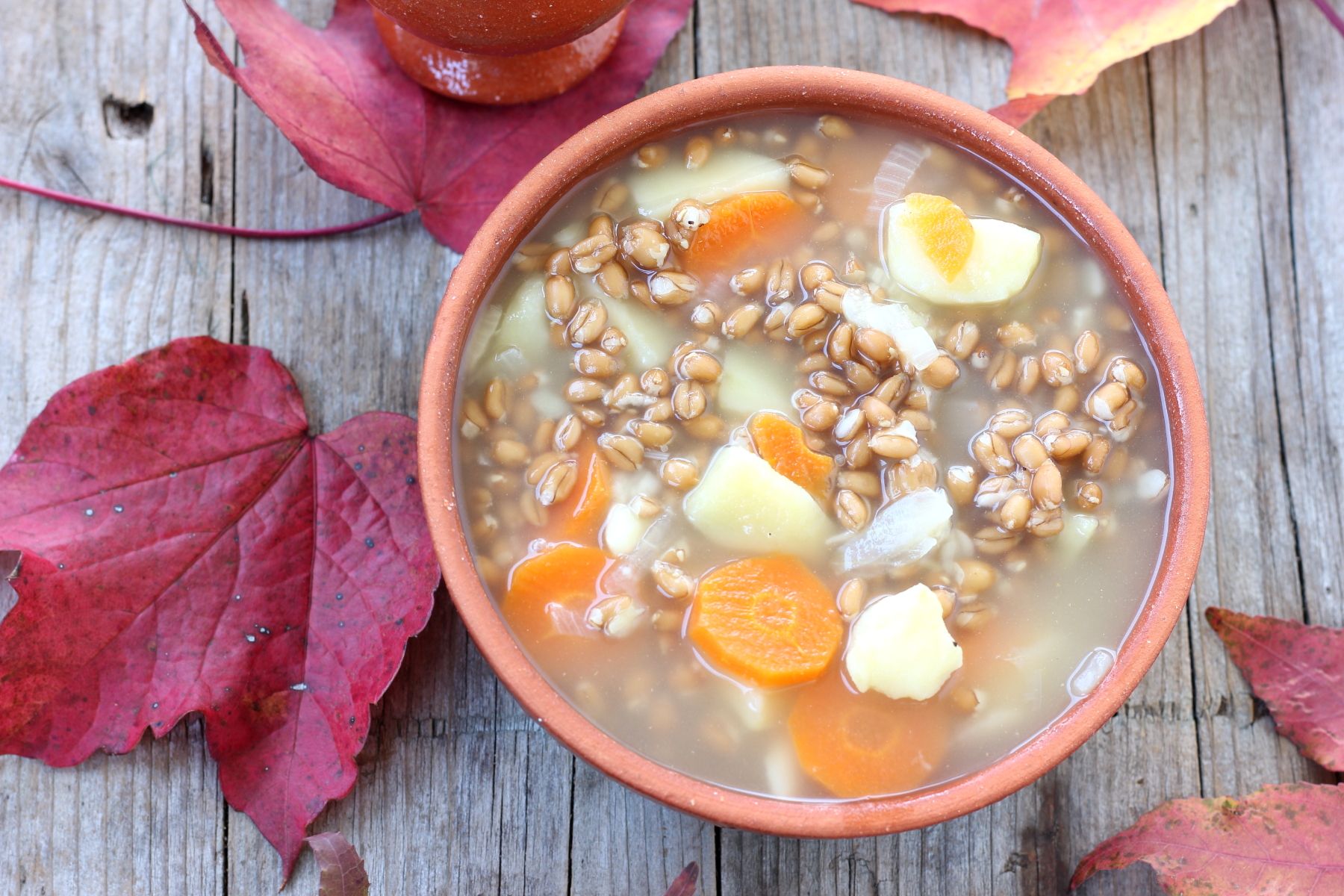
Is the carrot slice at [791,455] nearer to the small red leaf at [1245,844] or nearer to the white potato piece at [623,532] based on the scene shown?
the white potato piece at [623,532]

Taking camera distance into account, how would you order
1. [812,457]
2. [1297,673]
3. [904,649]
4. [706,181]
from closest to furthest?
[904,649] < [812,457] < [706,181] < [1297,673]

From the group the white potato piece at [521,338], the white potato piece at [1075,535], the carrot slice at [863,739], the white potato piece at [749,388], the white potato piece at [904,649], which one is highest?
the white potato piece at [521,338]

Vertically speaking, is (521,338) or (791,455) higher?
(521,338)

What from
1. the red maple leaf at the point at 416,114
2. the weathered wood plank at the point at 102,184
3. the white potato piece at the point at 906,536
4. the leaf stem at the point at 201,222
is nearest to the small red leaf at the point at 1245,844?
the white potato piece at the point at 906,536

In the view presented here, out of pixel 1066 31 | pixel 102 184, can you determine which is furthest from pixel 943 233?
pixel 102 184

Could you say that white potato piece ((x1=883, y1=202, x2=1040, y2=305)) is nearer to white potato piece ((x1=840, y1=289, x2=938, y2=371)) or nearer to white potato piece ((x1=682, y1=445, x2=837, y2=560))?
white potato piece ((x1=840, y1=289, x2=938, y2=371))

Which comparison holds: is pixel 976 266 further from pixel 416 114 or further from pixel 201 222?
pixel 201 222
